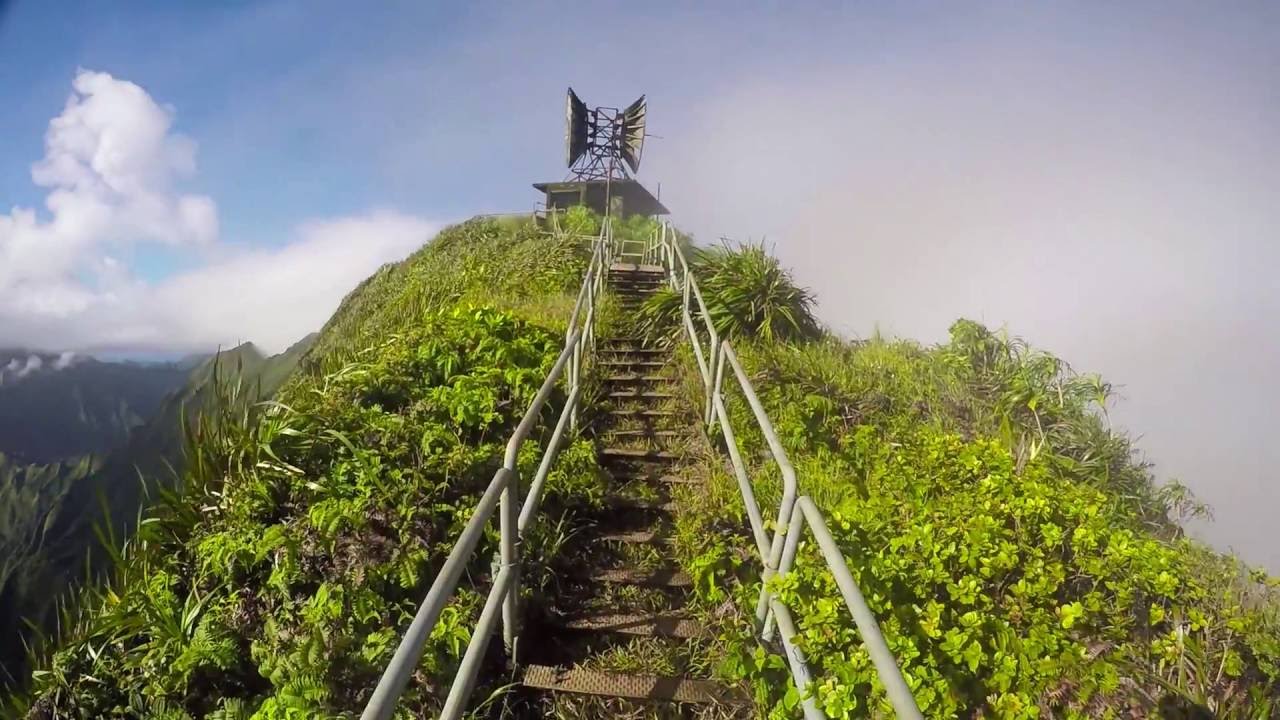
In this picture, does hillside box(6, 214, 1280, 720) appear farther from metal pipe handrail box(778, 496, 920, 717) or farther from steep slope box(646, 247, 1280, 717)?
metal pipe handrail box(778, 496, 920, 717)

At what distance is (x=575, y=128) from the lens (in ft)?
81.8

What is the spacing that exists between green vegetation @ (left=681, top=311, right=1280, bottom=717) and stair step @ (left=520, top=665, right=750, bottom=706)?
12.6 inches

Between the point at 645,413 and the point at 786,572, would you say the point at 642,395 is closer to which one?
the point at 645,413

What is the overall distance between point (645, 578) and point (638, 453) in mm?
1547

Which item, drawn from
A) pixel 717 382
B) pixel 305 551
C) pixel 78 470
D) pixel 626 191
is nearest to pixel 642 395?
pixel 717 382

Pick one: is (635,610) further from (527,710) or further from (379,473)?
(379,473)

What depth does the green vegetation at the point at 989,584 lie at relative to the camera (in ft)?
7.38

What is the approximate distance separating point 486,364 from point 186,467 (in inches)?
98.3

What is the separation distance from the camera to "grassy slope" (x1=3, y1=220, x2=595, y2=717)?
105 inches

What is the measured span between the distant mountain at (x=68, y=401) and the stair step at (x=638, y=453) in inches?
6740

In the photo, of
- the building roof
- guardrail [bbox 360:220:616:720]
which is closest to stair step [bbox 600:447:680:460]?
guardrail [bbox 360:220:616:720]

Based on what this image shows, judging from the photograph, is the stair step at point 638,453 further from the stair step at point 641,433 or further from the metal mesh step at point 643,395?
the metal mesh step at point 643,395

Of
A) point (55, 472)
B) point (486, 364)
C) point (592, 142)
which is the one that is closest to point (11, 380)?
point (55, 472)

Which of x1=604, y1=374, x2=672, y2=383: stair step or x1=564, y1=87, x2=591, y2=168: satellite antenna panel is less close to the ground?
x1=564, y1=87, x2=591, y2=168: satellite antenna panel
